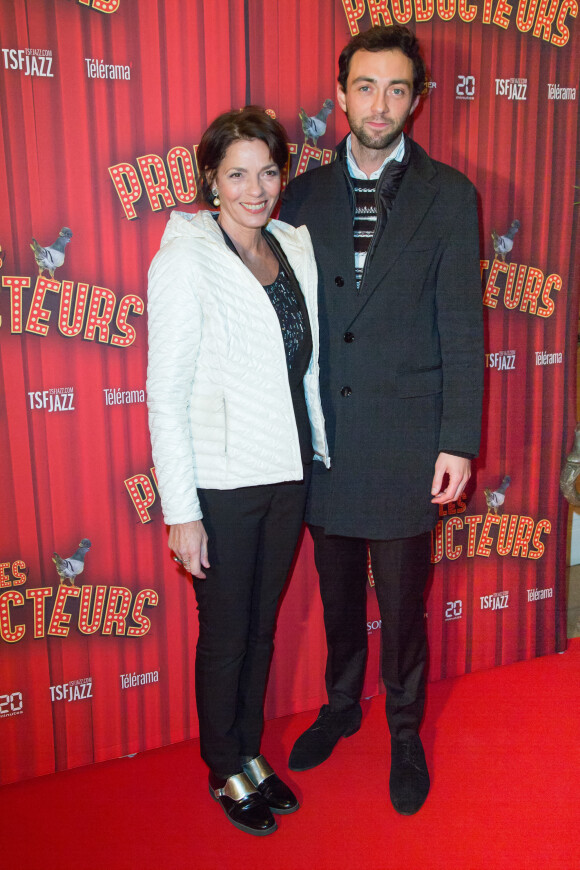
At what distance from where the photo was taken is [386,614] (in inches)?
81.1

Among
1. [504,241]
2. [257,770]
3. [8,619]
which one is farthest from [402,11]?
[257,770]

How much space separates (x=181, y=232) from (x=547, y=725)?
1.90 meters

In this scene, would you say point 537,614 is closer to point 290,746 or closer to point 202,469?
point 290,746

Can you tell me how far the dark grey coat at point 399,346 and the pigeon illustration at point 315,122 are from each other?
0.86 feet

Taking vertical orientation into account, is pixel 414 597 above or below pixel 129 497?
below

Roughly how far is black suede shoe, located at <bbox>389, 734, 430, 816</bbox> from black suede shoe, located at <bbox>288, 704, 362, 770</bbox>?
0.72 ft

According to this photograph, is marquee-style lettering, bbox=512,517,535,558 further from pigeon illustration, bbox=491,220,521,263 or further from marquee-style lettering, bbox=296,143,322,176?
marquee-style lettering, bbox=296,143,322,176

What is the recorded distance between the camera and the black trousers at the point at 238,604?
5.79 feet

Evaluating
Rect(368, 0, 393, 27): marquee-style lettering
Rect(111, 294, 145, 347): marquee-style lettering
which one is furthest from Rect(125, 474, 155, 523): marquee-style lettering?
Rect(368, 0, 393, 27): marquee-style lettering

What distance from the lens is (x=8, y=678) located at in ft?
7.01

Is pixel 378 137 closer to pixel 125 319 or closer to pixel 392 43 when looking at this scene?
pixel 392 43

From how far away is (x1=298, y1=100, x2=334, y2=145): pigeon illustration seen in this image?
221cm

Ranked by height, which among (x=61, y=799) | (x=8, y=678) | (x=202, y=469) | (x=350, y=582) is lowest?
(x=61, y=799)

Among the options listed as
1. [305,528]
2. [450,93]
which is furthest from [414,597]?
[450,93]
